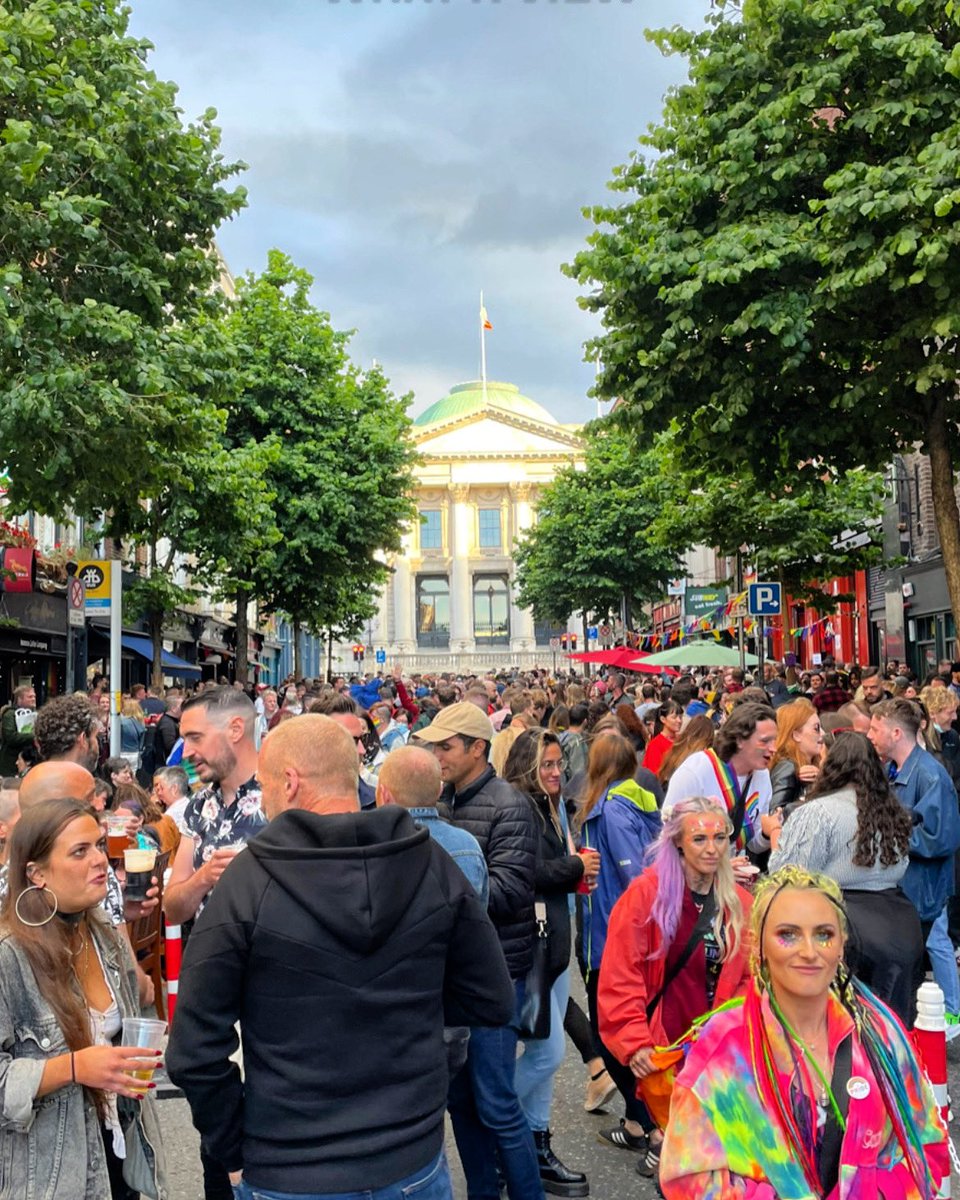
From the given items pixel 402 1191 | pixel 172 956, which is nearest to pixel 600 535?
pixel 172 956

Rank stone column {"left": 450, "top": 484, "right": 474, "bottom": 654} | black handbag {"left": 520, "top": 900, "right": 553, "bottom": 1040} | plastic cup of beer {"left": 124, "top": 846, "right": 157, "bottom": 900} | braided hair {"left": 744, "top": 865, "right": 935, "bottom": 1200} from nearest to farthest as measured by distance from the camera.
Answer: braided hair {"left": 744, "top": 865, "right": 935, "bottom": 1200}, plastic cup of beer {"left": 124, "top": 846, "right": 157, "bottom": 900}, black handbag {"left": 520, "top": 900, "right": 553, "bottom": 1040}, stone column {"left": 450, "top": 484, "right": 474, "bottom": 654}

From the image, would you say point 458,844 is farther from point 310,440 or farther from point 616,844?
point 310,440

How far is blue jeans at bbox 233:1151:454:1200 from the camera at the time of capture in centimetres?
270

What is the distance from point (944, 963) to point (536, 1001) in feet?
9.81

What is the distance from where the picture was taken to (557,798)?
226 inches

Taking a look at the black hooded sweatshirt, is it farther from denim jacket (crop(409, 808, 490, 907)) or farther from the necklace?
denim jacket (crop(409, 808, 490, 907))

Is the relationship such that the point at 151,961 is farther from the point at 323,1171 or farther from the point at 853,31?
the point at 853,31

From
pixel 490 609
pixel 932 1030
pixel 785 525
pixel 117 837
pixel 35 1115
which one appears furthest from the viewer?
pixel 490 609

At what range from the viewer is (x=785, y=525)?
2647 cm

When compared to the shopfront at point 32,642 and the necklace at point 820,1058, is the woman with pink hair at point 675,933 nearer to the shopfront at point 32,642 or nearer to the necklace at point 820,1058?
the necklace at point 820,1058

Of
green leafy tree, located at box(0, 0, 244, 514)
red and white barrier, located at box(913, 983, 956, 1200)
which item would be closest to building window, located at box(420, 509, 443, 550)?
green leafy tree, located at box(0, 0, 244, 514)

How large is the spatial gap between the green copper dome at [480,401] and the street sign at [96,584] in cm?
10853

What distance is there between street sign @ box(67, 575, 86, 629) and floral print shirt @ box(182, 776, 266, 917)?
28.2 feet

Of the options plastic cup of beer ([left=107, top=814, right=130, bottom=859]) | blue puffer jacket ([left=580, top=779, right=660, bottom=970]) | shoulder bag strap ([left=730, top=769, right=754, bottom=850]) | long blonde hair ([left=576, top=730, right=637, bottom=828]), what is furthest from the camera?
shoulder bag strap ([left=730, top=769, right=754, bottom=850])
